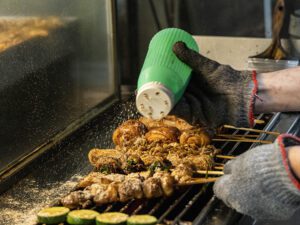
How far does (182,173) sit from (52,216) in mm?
819

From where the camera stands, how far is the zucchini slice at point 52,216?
3.25 metres

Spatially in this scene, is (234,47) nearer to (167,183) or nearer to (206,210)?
(167,183)

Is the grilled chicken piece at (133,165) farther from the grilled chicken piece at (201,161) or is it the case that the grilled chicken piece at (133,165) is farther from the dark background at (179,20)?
the dark background at (179,20)

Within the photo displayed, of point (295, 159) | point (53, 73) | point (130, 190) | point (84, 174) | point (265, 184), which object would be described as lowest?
point (84, 174)

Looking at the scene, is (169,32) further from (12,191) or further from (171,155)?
(12,191)

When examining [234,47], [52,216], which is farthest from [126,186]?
[234,47]

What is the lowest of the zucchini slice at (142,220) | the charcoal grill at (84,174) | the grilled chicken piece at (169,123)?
the charcoal grill at (84,174)

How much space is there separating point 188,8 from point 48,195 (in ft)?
8.83

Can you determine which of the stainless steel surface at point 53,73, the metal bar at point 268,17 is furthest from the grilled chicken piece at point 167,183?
the metal bar at point 268,17

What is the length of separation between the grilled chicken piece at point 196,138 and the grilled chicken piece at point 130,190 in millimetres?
735

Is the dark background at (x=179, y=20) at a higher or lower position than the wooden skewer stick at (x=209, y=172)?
higher

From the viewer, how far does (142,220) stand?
3186mm

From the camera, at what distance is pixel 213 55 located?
580 cm

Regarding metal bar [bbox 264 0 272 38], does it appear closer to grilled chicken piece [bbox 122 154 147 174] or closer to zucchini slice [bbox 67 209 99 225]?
grilled chicken piece [bbox 122 154 147 174]
